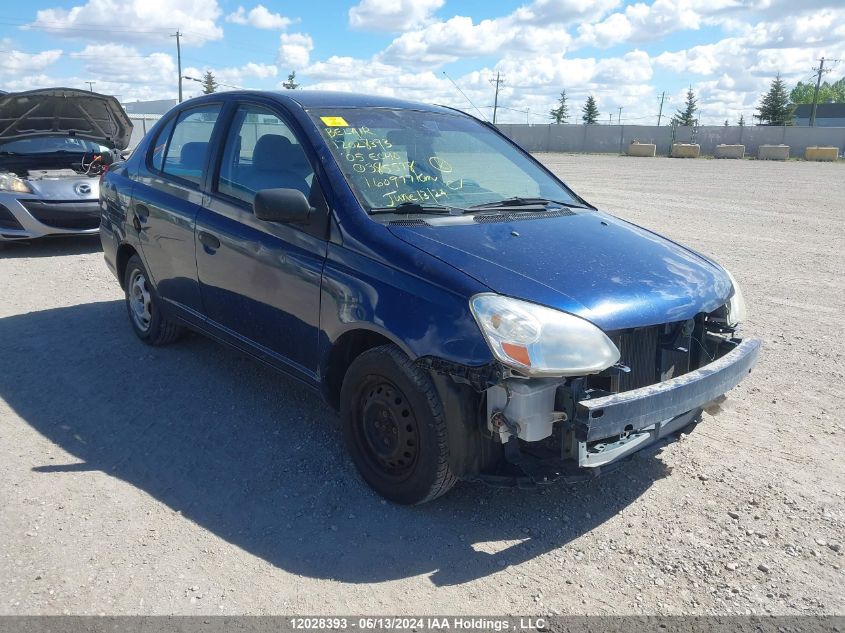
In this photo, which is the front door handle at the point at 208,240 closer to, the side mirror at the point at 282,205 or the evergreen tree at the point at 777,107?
the side mirror at the point at 282,205

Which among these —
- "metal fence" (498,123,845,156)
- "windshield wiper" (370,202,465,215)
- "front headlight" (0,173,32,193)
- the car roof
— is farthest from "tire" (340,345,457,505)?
"metal fence" (498,123,845,156)

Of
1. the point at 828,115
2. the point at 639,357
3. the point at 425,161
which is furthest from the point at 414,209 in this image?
the point at 828,115

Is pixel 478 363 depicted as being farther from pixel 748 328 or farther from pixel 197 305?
pixel 748 328

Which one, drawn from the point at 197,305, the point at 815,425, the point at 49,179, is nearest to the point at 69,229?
the point at 49,179

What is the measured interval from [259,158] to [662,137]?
2246 inches

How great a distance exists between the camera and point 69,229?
8516mm

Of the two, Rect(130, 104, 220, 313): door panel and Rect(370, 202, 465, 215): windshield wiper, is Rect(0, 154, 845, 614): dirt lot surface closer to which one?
Rect(130, 104, 220, 313): door panel

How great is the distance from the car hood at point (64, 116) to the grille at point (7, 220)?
43.5 inches

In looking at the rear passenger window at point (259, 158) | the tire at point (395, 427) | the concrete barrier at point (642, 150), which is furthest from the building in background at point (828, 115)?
the tire at point (395, 427)

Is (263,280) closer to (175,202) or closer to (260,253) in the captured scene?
(260,253)

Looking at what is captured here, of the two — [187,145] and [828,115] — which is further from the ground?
[828,115]

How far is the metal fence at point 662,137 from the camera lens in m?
50.5

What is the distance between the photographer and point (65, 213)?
8422 millimetres

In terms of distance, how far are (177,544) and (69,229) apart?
22.1 ft
